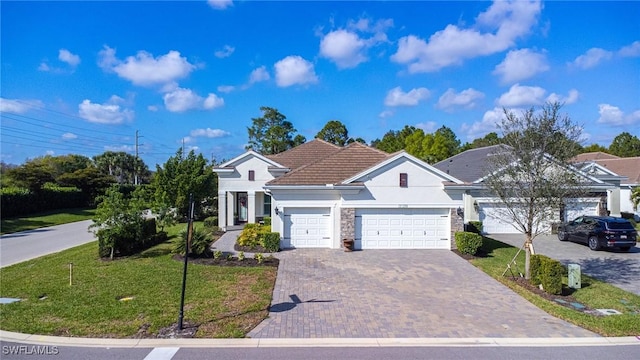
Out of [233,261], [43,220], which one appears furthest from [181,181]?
[233,261]

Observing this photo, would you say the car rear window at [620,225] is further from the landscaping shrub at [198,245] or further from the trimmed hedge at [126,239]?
the trimmed hedge at [126,239]

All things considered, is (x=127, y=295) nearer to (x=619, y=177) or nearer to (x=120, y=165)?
(x=619, y=177)

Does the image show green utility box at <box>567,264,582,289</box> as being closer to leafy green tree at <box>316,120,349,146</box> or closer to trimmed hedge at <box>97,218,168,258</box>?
trimmed hedge at <box>97,218,168,258</box>

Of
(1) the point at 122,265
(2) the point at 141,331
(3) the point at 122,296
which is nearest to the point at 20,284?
(1) the point at 122,265

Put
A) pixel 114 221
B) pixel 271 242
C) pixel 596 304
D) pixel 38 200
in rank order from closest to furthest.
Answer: pixel 596 304 → pixel 114 221 → pixel 271 242 → pixel 38 200

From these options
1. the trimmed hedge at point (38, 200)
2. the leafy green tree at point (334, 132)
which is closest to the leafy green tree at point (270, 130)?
the leafy green tree at point (334, 132)

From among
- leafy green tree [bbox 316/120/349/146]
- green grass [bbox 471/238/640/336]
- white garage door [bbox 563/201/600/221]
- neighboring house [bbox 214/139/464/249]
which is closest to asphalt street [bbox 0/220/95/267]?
neighboring house [bbox 214/139/464/249]
